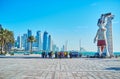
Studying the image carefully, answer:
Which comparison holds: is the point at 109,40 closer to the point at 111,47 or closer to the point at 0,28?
the point at 111,47

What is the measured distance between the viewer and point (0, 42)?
87.8 metres

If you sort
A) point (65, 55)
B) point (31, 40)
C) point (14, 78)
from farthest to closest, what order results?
point (31, 40) < point (65, 55) < point (14, 78)

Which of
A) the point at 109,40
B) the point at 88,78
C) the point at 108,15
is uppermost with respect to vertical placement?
the point at 108,15

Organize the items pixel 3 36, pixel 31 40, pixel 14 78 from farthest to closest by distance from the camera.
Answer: pixel 31 40
pixel 3 36
pixel 14 78

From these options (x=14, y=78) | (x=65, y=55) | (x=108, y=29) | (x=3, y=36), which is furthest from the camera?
(x=3, y=36)

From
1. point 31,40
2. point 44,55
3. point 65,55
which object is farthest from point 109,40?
point 31,40

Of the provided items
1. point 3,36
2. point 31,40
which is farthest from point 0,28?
point 31,40

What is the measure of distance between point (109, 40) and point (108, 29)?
9.70 ft

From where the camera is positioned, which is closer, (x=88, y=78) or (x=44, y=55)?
(x=88, y=78)

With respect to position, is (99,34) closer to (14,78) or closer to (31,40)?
(14,78)

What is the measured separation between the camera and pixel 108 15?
56.4 metres

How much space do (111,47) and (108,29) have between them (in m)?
4.86

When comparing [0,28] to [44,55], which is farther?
[0,28]

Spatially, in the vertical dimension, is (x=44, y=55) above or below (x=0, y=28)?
below
